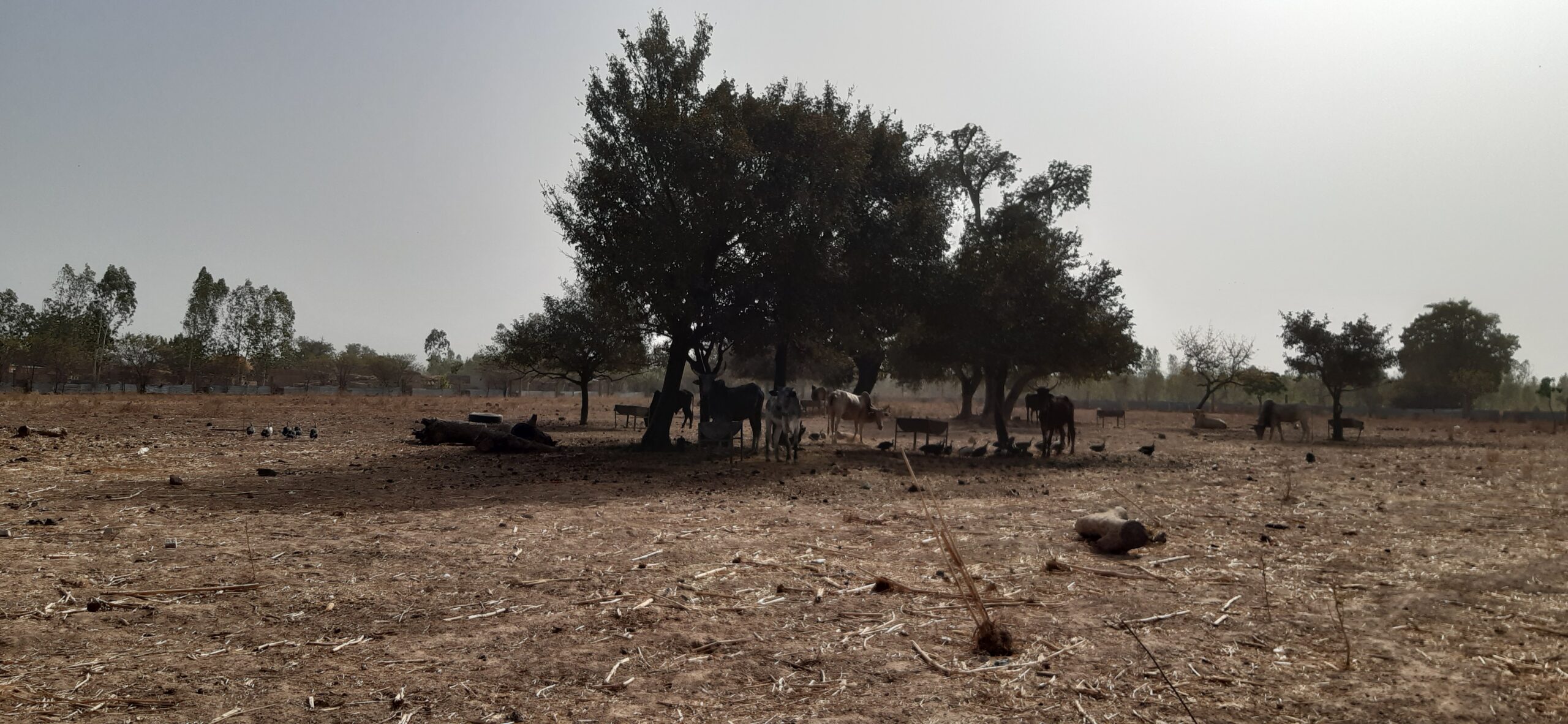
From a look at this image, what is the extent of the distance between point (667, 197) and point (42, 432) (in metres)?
16.2

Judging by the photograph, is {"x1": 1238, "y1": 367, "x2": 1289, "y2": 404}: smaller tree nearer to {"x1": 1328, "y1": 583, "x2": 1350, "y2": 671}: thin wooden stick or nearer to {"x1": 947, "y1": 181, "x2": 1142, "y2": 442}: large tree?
{"x1": 947, "y1": 181, "x2": 1142, "y2": 442}: large tree

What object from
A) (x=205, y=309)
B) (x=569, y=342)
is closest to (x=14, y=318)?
(x=205, y=309)

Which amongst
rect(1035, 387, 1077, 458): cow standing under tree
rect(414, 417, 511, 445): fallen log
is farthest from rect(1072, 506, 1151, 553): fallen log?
rect(414, 417, 511, 445): fallen log

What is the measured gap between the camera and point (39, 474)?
13180mm

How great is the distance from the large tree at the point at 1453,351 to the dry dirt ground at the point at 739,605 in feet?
295

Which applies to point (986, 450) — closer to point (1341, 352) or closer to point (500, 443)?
point (500, 443)

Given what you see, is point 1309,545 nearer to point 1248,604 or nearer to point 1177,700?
point 1248,604

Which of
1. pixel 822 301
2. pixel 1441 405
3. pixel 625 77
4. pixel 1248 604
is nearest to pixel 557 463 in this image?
pixel 822 301

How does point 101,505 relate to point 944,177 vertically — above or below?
below

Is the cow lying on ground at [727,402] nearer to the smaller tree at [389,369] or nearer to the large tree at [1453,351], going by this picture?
the smaller tree at [389,369]

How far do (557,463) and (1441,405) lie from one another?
98.6m

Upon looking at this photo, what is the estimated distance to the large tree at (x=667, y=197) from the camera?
66.4ft

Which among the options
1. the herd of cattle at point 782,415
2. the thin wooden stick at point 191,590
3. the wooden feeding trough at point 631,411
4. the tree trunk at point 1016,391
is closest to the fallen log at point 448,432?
the herd of cattle at point 782,415

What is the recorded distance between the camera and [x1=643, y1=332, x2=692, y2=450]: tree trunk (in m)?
22.7
